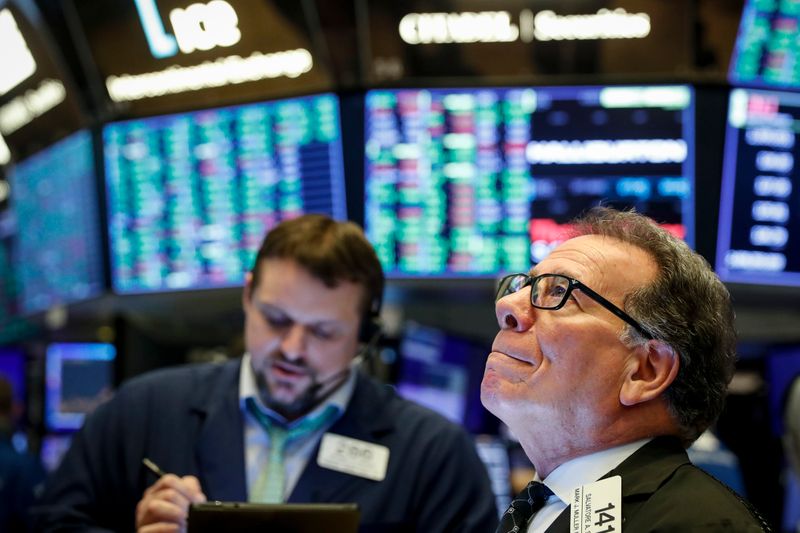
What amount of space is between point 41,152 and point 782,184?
291cm

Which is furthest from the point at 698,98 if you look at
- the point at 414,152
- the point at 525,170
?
the point at 414,152

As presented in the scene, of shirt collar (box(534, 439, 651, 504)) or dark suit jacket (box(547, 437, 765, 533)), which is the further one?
shirt collar (box(534, 439, 651, 504))

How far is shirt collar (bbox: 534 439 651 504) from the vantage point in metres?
1.60

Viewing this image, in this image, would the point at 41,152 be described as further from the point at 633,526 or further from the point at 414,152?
the point at 633,526

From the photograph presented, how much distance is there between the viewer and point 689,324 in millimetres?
1668

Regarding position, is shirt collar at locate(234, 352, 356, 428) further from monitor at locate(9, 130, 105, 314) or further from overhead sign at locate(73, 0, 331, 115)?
monitor at locate(9, 130, 105, 314)

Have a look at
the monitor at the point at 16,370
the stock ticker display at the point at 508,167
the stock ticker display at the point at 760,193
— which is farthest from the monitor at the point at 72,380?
the stock ticker display at the point at 760,193

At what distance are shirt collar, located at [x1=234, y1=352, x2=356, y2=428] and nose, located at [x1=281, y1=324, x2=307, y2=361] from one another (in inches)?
5.3

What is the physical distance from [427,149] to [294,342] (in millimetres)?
1428

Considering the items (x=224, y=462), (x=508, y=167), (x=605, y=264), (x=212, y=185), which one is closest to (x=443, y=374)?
(x=508, y=167)

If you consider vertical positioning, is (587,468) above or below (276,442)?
above

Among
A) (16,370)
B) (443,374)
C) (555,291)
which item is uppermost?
(555,291)

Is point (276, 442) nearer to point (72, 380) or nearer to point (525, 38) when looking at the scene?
point (525, 38)

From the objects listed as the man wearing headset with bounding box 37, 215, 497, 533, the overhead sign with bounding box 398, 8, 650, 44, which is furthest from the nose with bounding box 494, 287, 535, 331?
the overhead sign with bounding box 398, 8, 650, 44
